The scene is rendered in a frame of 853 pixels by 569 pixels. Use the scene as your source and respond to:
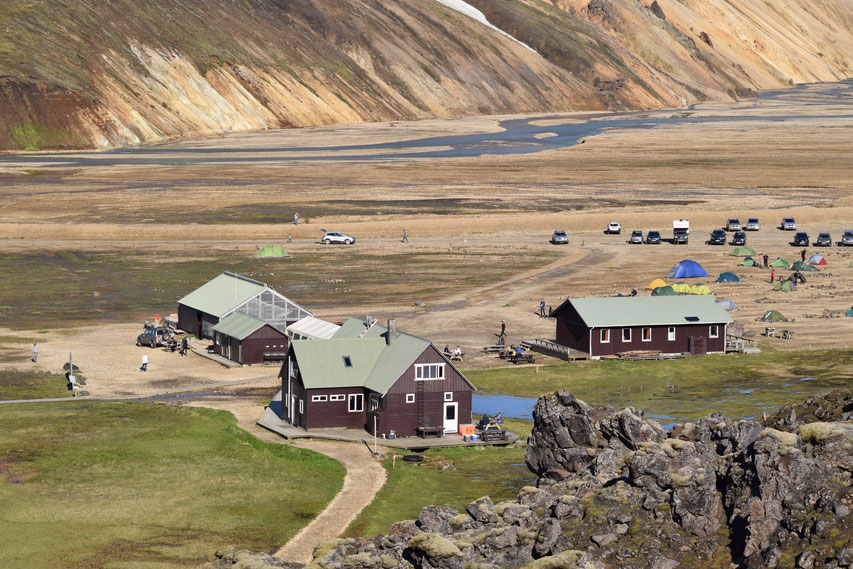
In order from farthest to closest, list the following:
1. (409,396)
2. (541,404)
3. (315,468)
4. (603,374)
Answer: (603,374) → (409,396) → (315,468) → (541,404)

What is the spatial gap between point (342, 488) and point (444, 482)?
13.4ft

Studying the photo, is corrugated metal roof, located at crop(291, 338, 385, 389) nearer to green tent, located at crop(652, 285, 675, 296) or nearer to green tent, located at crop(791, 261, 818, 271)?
green tent, located at crop(652, 285, 675, 296)

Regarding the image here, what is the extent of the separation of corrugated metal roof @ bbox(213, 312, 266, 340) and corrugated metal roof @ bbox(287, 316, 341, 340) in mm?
2141

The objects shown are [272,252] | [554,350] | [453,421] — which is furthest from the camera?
[272,252]

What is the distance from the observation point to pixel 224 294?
272 feet

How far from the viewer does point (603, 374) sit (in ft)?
232

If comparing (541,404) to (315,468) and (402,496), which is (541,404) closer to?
(402,496)

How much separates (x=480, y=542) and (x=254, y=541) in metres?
11.4

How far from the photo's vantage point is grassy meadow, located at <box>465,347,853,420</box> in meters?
61.9

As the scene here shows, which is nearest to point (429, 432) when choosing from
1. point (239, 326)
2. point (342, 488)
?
point (342, 488)

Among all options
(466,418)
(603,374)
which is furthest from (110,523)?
(603,374)

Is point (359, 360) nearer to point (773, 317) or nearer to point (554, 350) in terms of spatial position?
point (554, 350)

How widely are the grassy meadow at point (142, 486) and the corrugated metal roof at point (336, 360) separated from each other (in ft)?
14.3

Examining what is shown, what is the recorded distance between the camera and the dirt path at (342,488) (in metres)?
41.8
